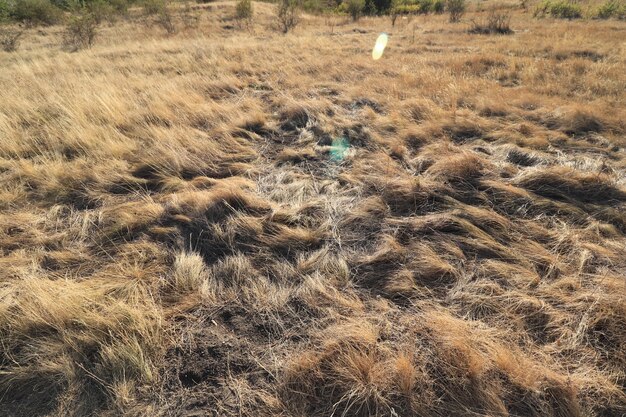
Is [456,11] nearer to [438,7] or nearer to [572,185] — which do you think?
[438,7]

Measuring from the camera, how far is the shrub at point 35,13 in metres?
17.8

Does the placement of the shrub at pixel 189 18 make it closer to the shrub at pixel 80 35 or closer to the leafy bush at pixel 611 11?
the shrub at pixel 80 35

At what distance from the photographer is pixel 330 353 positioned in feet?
6.48

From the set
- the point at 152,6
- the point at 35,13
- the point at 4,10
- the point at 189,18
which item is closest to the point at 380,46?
the point at 189,18

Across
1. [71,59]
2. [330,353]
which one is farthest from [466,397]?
[71,59]

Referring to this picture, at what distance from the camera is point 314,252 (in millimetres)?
2799

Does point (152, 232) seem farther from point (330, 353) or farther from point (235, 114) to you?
point (235, 114)

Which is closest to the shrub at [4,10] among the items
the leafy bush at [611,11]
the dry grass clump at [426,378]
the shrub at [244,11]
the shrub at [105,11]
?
the shrub at [105,11]

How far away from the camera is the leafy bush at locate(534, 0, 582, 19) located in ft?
49.8

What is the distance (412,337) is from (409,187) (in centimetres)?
171

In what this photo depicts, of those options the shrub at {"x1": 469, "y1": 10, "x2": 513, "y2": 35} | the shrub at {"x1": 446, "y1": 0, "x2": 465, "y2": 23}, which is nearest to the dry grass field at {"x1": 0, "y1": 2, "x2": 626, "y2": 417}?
the shrub at {"x1": 469, "y1": 10, "x2": 513, "y2": 35}

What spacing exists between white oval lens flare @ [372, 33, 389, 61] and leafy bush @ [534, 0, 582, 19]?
9.27m

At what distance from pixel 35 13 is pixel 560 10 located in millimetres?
27315

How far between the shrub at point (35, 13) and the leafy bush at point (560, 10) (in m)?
25.5
